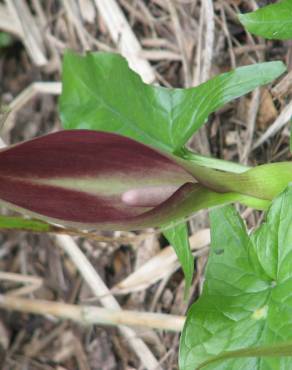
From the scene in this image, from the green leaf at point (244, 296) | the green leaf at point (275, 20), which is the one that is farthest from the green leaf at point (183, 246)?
the green leaf at point (275, 20)

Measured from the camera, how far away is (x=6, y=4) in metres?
1.13

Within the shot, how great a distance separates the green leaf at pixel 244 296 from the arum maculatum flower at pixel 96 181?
7 centimetres

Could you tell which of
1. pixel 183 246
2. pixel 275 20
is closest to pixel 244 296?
pixel 183 246

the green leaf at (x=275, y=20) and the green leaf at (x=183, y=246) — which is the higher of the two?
the green leaf at (x=275, y=20)

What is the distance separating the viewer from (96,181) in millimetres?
511

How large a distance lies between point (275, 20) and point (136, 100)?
0.18m

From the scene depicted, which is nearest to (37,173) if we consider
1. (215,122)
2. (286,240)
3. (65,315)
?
(286,240)

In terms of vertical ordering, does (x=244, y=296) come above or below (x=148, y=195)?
below

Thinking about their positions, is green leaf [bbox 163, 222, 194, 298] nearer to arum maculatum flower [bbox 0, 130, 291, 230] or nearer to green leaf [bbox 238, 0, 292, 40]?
arum maculatum flower [bbox 0, 130, 291, 230]

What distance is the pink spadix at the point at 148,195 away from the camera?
1.68 feet

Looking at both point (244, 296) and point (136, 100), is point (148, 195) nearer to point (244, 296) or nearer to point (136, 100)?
point (244, 296)

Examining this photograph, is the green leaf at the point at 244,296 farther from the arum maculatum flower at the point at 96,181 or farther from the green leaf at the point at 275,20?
the green leaf at the point at 275,20

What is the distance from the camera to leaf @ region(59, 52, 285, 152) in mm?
631

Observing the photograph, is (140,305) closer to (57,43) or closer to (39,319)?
(39,319)
